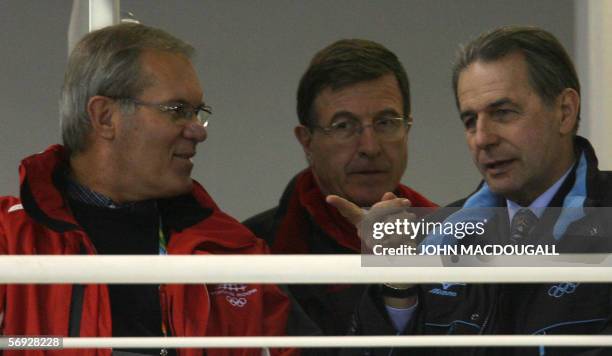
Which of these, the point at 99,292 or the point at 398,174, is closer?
the point at 99,292

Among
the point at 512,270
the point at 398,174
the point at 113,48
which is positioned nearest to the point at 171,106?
the point at 113,48

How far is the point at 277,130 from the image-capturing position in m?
3.39

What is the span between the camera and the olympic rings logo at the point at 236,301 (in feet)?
6.79

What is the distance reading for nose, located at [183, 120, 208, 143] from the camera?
88.7 inches

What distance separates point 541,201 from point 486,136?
0.50 ft

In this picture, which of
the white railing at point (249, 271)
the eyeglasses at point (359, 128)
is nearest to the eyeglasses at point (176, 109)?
the eyeglasses at point (359, 128)

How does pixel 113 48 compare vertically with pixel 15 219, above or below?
above

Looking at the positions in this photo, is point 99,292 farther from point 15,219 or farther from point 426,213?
point 426,213

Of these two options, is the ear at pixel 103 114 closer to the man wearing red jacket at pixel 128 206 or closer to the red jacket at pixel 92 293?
the man wearing red jacket at pixel 128 206

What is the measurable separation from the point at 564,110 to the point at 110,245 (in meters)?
0.91

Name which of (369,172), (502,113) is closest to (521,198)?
(502,113)

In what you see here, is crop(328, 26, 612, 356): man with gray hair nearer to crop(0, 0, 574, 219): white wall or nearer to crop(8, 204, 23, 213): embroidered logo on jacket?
crop(8, 204, 23, 213): embroidered logo on jacket

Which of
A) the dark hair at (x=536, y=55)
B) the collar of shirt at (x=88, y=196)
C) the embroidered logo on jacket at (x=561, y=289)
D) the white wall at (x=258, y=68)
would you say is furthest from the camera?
the white wall at (x=258, y=68)

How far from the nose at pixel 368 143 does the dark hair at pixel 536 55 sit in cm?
30
